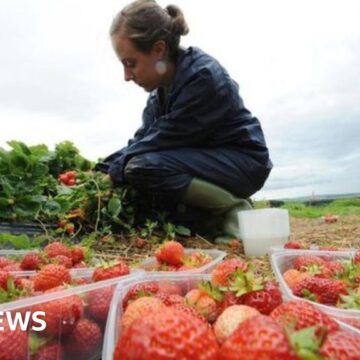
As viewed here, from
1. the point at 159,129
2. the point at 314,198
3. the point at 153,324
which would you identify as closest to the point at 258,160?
the point at 159,129

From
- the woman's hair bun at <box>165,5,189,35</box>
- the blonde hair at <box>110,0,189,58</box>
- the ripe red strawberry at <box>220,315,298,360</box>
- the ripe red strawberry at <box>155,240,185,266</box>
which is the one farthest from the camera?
the woman's hair bun at <box>165,5,189,35</box>

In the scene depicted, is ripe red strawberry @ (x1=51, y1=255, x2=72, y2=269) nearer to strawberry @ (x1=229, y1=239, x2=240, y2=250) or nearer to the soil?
the soil

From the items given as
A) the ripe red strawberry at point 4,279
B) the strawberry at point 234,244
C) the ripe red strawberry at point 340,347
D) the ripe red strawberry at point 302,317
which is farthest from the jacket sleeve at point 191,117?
the ripe red strawberry at point 340,347

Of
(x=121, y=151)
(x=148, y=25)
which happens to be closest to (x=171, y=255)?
(x=148, y=25)

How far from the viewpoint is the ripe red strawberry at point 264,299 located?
86 cm

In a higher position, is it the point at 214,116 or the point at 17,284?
the point at 214,116

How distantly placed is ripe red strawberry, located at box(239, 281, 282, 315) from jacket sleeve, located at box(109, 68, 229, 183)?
179 centimetres

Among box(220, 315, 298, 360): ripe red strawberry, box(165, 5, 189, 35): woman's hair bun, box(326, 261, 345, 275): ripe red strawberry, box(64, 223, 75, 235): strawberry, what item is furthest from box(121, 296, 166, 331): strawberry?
box(165, 5, 189, 35): woman's hair bun

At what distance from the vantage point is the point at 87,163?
3.89 m

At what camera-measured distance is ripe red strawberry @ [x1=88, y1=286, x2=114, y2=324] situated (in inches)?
40.4

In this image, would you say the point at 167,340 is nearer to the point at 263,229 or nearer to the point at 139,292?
the point at 139,292

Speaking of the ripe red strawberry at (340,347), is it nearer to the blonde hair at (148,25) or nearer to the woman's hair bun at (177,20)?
the blonde hair at (148,25)

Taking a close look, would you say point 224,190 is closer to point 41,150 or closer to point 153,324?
point 41,150

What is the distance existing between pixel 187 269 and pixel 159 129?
1355 mm
